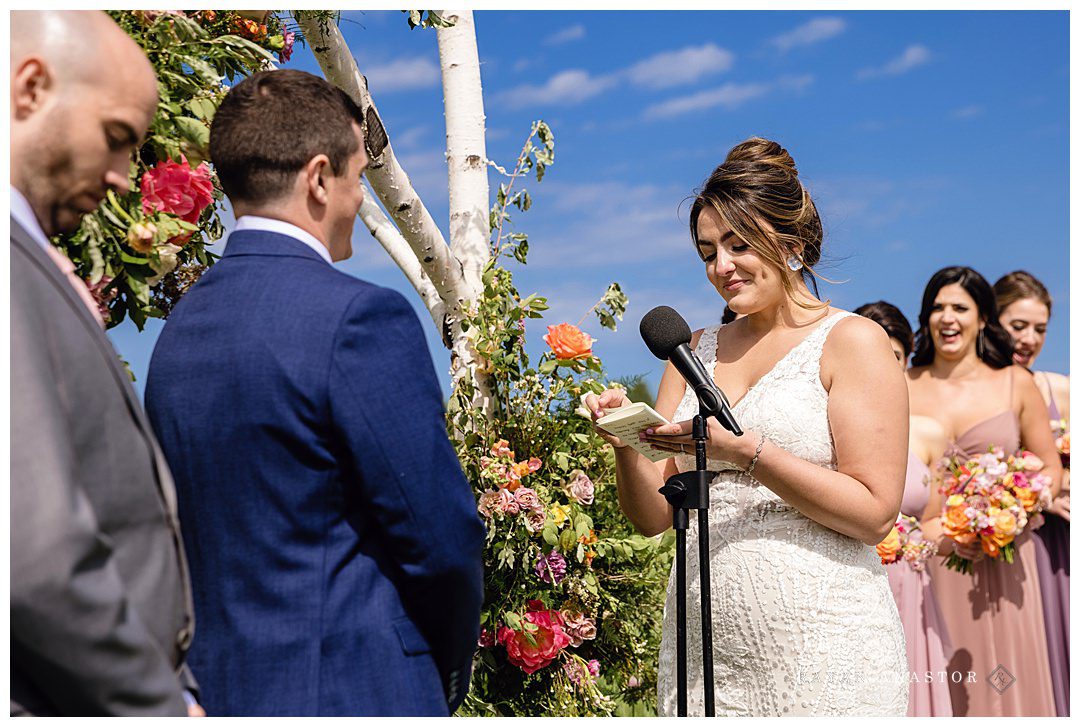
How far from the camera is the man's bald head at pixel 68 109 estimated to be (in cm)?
156

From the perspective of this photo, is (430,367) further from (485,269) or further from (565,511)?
(485,269)

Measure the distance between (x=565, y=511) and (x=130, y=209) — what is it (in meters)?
2.35

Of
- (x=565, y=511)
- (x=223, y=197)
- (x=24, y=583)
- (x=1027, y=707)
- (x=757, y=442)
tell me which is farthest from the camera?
(x=1027, y=707)

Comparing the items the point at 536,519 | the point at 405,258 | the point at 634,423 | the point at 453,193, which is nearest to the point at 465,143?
the point at 453,193

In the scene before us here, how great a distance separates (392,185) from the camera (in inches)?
176

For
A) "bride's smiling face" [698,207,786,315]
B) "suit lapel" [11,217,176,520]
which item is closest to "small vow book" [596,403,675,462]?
"bride's smiling face" [698,207,786,315]

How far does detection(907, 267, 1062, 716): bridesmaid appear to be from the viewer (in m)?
6.17

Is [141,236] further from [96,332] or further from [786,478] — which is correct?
[786,478]

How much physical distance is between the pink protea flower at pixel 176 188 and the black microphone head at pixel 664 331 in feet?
3.96

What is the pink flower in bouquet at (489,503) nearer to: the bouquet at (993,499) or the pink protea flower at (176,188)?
the pink protea flower at (176,188)

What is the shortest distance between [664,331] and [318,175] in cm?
117

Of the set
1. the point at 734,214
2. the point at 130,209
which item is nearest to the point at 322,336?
the point at 130,209

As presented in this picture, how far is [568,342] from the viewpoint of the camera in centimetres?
432

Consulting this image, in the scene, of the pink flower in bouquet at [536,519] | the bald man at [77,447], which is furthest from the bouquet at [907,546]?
the bald man at [77,447]
